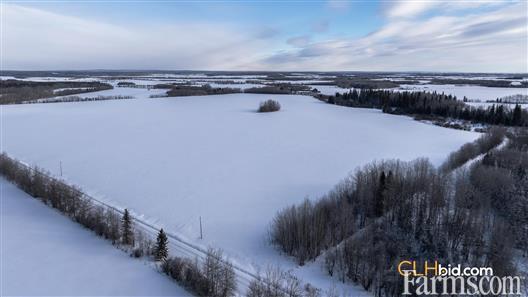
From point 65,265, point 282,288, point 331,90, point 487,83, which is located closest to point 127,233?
point 65,265

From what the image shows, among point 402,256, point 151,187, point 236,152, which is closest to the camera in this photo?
point 402,256

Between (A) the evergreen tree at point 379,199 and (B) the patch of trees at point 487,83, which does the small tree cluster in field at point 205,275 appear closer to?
(A) the evergreen tree at point 379,199

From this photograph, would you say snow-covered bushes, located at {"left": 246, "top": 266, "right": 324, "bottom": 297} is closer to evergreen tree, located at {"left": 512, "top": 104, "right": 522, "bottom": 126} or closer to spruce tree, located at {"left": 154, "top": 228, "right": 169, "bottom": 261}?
spruce tree, located at {"left": 154, "top": 228, "right": 169, "bottom": 261}

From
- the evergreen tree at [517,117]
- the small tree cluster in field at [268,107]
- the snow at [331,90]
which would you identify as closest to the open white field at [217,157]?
the small tree cluster in field at [268,107]

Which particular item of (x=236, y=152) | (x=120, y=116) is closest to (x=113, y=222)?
(x=236, y=152)

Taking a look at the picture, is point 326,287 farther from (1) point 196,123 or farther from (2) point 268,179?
(1) point 196,123

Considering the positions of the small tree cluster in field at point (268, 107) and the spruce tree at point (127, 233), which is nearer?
the spruce tree at point (127, 233)
